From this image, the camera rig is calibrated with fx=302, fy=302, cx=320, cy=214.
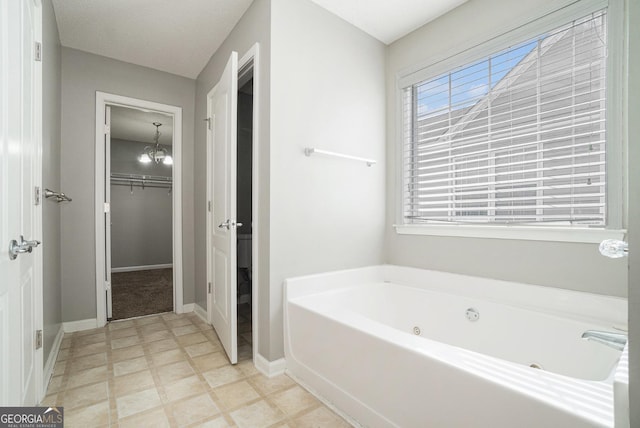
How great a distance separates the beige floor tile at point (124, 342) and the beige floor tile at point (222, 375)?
0.89 meters

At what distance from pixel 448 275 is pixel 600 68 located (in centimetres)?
144

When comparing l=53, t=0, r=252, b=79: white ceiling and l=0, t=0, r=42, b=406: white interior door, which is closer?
l=0, t=0, r=42, b=406: white interior door

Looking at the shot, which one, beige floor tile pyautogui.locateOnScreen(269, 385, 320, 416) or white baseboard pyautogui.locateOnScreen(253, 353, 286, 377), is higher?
white baseboard pyautogui.locateOnScreen(253, 353, 286, 377)

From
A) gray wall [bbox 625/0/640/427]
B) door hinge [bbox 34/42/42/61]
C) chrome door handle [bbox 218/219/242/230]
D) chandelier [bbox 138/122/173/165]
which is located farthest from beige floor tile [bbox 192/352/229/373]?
chandelier [bbox 138/122/173/165]

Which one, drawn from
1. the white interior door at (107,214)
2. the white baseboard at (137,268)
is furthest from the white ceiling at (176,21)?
the white baseboard at (137,268)

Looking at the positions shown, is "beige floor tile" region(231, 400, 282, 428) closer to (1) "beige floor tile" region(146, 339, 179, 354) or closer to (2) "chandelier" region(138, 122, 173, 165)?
(1) "beige floor tile" region(146, 339, 179, 354)

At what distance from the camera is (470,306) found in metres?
1.95

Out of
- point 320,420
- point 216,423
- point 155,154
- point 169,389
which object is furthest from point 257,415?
point 155,154

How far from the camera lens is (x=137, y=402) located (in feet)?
5.40

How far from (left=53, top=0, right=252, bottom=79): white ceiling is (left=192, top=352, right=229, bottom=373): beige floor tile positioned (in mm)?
2550

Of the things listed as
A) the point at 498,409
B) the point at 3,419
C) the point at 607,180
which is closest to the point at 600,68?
the point at 607,180

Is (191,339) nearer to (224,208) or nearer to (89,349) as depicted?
(89,349)

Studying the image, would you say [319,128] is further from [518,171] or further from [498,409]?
[498,409]

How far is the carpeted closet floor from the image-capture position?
325 centimetres
